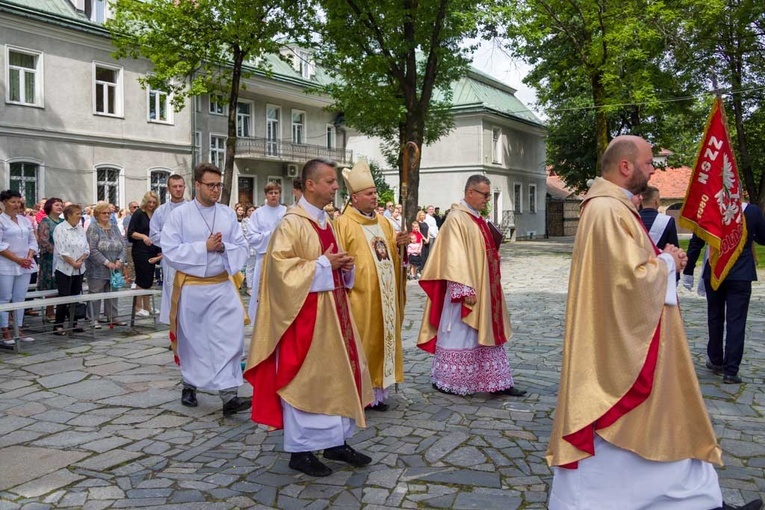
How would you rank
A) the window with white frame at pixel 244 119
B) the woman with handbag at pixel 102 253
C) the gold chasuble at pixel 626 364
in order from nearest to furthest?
the gold chasuble at pixel 626 364 → the woman with handbag at pixel 102 253 → the window with white frame at pixel 244 119

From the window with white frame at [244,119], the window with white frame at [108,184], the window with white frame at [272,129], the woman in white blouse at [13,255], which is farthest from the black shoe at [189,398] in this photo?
the window with white frame at [272,129]

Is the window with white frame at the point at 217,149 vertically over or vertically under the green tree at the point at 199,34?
under

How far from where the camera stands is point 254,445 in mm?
5148

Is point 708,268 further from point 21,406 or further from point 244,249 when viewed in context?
point 21,406

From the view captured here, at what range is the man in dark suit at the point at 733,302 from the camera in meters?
6.79

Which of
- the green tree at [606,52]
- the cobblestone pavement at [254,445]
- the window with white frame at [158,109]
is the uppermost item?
the green tree at [606,52]

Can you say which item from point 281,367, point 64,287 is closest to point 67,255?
point 64,287

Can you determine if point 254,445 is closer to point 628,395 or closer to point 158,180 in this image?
point 628,395

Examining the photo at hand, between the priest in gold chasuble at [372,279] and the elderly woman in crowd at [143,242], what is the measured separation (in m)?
5.32

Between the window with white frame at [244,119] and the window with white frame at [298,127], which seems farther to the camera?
the window with white frame at [298,127]

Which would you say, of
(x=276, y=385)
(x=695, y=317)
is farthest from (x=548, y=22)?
(x=276, y=385)

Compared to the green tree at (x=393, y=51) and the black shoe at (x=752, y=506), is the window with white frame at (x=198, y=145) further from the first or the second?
the black shoe at (x=752, y=506)

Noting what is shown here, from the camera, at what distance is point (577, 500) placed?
3.45 metres

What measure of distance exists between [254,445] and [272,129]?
2880cm
